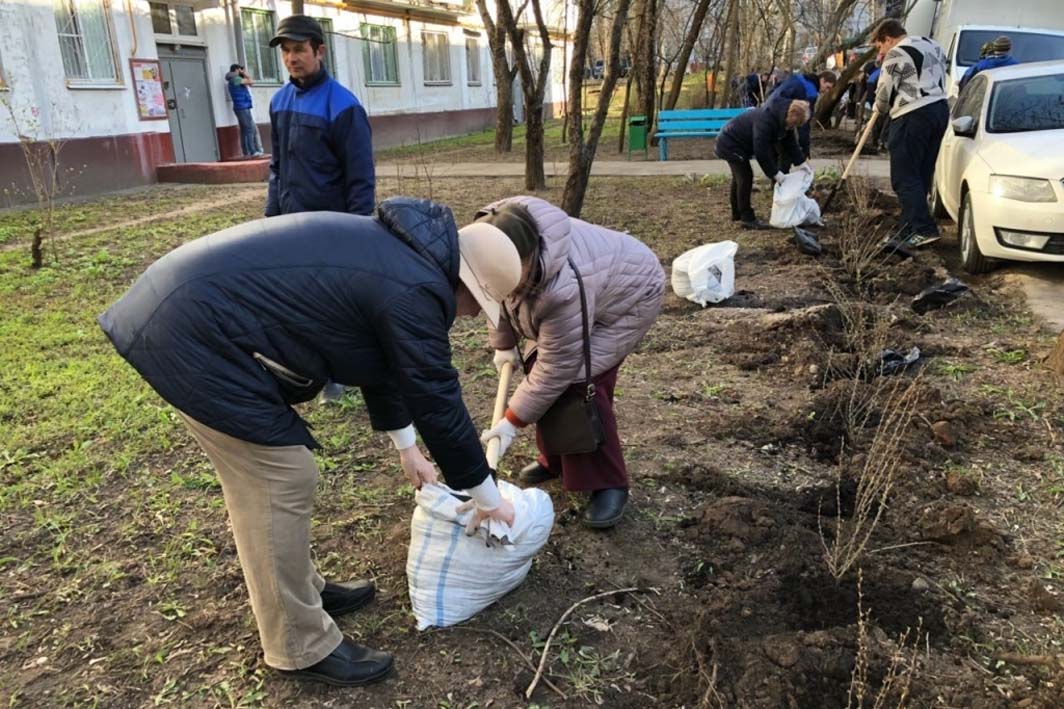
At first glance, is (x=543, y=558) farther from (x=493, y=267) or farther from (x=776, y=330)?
(x=776, y=330)

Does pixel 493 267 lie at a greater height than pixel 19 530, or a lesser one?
greater

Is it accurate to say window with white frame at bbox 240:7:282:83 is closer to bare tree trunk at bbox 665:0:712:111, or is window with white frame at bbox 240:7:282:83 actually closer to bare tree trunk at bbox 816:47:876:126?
bare tree trunk at bbox 665:0:712:111

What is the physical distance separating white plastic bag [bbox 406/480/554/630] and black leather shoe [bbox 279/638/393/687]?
0.23 meters

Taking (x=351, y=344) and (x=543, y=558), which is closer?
(x=351, y=344)

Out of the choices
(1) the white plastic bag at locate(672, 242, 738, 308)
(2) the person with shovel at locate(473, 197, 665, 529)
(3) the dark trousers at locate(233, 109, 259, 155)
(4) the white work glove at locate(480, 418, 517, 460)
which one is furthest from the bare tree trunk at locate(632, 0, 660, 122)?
(4) the white work glove at locate(480, 418, 517, 460)

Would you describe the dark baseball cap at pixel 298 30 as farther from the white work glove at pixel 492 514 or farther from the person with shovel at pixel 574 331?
the white work glove at pixel 492 514

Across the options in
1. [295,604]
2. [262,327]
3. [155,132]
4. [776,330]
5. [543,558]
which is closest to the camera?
[262,327]

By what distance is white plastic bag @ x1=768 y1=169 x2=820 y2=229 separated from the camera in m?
7.55

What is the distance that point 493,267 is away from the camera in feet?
5.90

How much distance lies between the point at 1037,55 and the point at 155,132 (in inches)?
516

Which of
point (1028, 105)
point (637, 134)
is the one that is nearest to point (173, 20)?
point (637, 134)

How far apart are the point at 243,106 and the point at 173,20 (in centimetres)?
177

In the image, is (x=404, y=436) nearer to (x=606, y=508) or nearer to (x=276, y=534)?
(x=276, y=534)

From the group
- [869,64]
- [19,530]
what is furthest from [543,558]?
[869,64]
